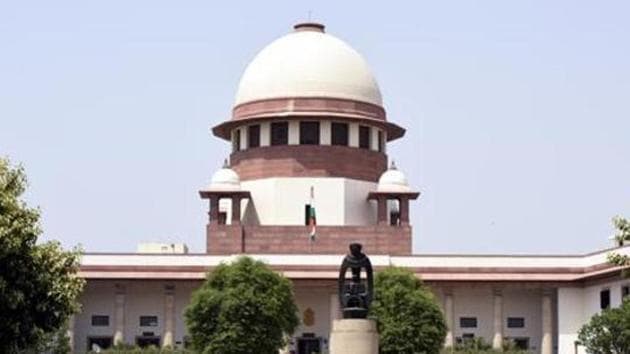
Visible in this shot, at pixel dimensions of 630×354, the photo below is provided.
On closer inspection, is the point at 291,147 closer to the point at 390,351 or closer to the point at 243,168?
the point at 243,168

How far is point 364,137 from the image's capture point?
69188 mm

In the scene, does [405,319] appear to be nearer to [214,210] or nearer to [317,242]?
[317,242]

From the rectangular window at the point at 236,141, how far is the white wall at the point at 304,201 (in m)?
2.85

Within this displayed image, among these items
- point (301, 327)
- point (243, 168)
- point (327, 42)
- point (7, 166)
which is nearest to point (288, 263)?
point (301, 327)

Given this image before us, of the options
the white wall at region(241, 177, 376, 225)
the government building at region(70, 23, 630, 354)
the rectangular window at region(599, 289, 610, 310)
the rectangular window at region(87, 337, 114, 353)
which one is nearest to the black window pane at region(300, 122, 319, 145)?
the government building at region(70, 23, 630, 354)

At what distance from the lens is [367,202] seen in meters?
68.1

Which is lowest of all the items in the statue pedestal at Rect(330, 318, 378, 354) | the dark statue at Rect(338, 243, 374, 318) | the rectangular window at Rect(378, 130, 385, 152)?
the statue pedestal at Rect(330, 318, 378, 354)

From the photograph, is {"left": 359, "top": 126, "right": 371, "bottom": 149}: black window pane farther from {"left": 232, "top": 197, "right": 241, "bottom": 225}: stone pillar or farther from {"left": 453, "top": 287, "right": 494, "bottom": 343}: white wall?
{"left": 453, "top": 287, "right": 494, "bottom": 343}: white wall

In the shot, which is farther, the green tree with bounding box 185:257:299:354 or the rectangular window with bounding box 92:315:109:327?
the rectangular window with bounding box 92:315:109:327

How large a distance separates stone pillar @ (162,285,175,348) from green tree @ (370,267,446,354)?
40.9 feet

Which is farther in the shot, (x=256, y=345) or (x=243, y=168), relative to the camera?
(x=243, y=168)

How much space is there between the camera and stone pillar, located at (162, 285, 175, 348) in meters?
63.6

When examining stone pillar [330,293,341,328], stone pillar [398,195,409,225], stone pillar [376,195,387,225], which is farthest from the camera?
stone pillar [376,195,387,225]

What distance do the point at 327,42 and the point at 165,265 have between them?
1379 cm
